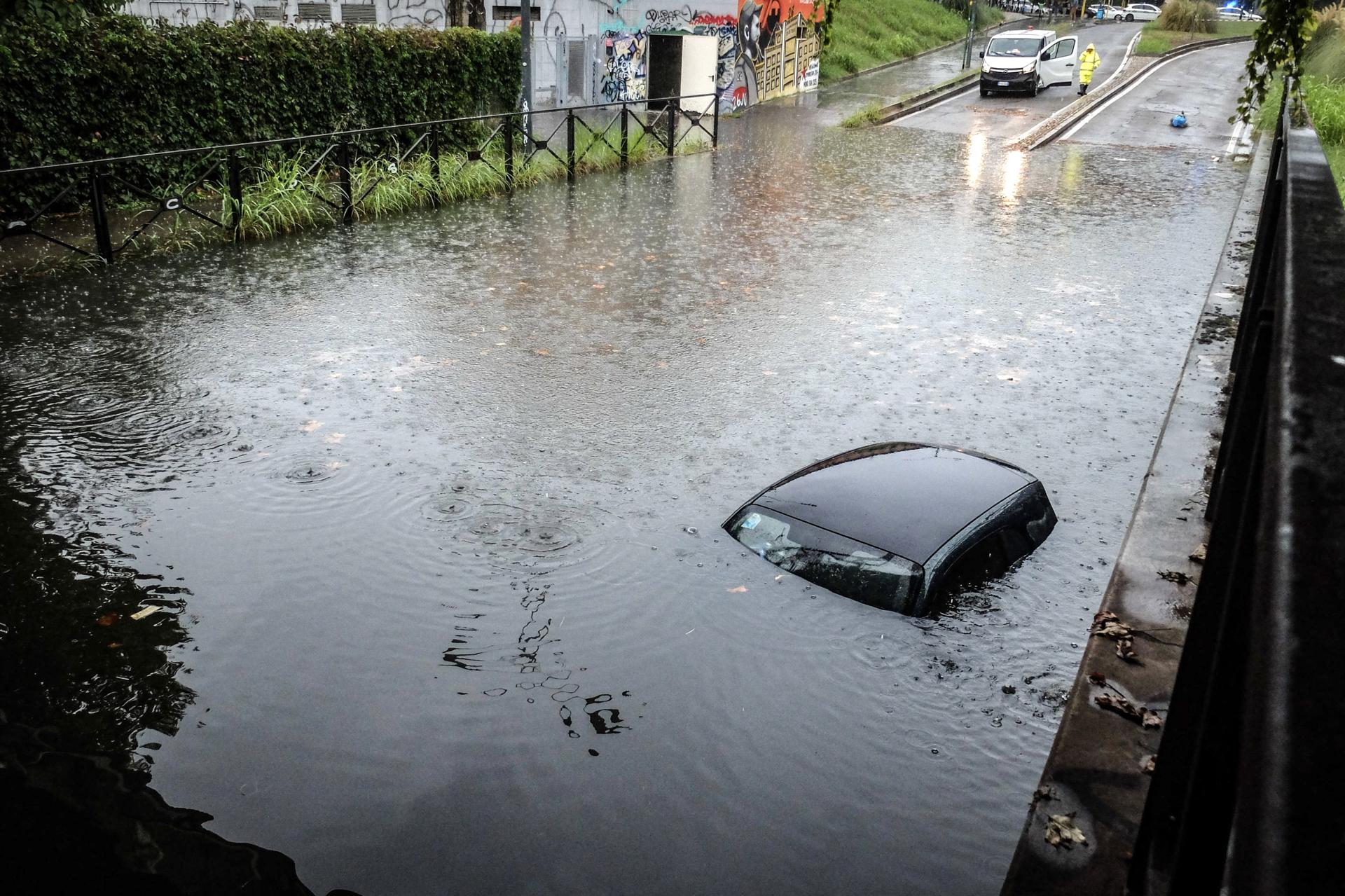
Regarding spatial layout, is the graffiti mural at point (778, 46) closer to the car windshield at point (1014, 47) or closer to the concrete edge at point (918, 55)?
the concrete edge at point (918, 55)

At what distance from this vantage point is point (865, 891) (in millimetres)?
3662

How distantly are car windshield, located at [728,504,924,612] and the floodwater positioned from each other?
132 mm

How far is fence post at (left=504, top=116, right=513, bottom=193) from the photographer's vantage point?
16.8 metres

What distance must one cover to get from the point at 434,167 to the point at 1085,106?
831 inches

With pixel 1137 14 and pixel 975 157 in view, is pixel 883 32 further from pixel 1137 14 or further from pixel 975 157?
pixel 1137 14

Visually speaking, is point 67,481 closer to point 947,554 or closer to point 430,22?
point 947,554

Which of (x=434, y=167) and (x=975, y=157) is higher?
(x=434, y=167)

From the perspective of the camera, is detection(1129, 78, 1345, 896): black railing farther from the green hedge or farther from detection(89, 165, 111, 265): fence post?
the green hedge

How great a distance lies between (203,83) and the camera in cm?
1470

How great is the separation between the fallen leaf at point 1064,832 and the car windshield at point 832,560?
2.49 metres

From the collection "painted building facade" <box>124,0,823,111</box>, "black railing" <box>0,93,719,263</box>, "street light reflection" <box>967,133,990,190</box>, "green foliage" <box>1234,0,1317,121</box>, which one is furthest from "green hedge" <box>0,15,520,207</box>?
"green foliage" <box>1234,0,1317,121</box>

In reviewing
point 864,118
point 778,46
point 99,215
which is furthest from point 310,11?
point 99,215

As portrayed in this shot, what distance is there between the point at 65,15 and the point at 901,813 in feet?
45.1

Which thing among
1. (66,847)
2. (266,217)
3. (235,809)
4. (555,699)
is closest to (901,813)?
(555,699)
